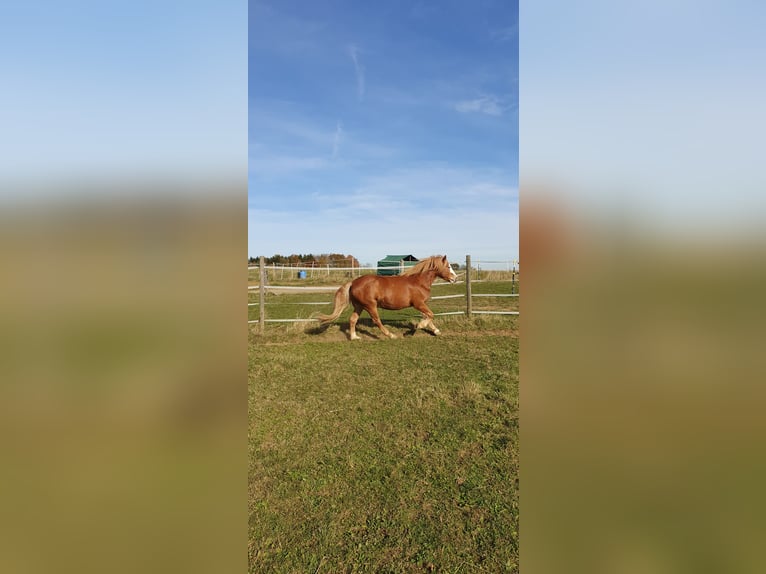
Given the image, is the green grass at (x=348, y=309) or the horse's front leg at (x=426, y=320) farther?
the green grass at (x=348, y=309)

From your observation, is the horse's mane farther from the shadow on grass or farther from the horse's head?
the shadow on grass

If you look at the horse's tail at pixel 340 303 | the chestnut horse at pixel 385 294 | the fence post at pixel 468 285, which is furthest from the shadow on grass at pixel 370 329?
the fence post at pixel 468 285

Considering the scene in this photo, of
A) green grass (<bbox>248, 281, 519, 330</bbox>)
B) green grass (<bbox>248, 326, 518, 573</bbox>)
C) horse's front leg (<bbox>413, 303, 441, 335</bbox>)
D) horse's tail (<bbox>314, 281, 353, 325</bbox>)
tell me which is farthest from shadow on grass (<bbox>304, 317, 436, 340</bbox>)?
green grass (<bbox>248, 326, 518, 573</bbox>)

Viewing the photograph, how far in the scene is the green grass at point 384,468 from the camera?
1879 millimetres

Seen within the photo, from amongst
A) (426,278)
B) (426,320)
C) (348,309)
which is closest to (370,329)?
(426,320)

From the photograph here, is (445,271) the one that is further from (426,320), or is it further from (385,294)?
(385,294)

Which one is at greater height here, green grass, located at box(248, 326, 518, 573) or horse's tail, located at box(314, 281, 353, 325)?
horse's tail, located at box(314, 281, 353, 325)

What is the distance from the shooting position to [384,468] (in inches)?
104

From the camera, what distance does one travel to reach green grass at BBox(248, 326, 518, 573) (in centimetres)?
188

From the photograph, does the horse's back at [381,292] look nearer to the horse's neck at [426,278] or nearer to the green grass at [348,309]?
the horse's neck at [426,278]
